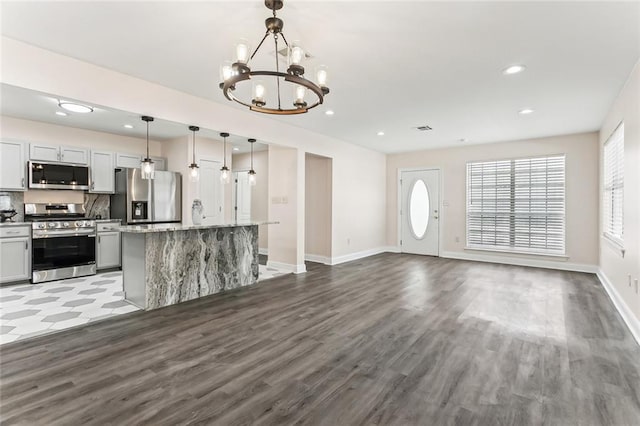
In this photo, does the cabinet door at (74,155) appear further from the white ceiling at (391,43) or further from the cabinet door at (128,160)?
the white ceiling at (391,43)

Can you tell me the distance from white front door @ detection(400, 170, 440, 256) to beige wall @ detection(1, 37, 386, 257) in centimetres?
56

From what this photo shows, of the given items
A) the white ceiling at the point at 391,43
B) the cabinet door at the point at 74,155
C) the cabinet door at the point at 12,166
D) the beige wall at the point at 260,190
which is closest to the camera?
the white ceiling at the point at 391,43

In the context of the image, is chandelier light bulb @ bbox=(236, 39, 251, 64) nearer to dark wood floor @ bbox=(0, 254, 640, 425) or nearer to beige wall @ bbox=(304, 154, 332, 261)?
dark wood floor @ bbox=(0, 254, 640, 425)

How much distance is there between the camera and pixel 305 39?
8.82 ft

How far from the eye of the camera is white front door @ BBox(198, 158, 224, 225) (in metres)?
6.27

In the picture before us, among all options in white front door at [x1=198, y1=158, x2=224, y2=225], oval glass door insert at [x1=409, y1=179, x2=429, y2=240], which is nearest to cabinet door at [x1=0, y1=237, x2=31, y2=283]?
white front door at [x1=198, y1=158, x2=224, y2=225]

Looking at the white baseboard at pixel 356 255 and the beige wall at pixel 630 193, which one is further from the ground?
the beige wall at pixel 630 193

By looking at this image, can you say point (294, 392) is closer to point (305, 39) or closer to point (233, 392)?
point (233, 392)

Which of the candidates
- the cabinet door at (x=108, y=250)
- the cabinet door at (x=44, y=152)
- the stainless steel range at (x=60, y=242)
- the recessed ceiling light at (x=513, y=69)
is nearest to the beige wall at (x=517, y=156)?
the recessed ceiling light at (x=513, y=69)

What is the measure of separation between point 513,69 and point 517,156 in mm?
4090

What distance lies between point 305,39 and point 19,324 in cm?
393

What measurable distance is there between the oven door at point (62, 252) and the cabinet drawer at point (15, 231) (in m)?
0.15

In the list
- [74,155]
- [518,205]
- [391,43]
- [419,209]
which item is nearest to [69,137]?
[74,155]

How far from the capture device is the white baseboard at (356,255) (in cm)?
672
